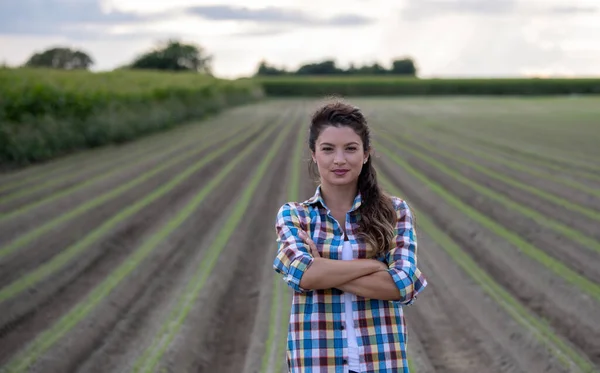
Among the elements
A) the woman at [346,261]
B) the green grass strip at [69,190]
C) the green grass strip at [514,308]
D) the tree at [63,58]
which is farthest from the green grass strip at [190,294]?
the tree at [63,58]

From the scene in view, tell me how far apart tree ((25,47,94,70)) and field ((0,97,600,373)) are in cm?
4004

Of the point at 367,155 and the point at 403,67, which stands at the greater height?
the point at 367,155

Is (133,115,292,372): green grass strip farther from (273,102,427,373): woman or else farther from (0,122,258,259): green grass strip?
(273,102,427,373): woman

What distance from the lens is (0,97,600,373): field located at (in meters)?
6.79

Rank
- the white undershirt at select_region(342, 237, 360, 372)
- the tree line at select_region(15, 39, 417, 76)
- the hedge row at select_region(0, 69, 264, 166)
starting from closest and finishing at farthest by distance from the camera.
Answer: the white undershirt at select_region(342, 237, 360, 372)
the hedge row at select_region(0, 69, 264, 166)
the tree line at select_region(15, 39, 417, 76)

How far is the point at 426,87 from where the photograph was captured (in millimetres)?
68625

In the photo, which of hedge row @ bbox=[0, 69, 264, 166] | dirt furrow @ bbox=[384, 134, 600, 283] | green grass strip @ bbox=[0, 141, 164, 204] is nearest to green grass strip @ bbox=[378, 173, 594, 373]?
dirt furrow @ bbox=[384, 134, 600, 283]

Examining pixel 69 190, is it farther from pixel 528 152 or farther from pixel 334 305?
pixel 334 305

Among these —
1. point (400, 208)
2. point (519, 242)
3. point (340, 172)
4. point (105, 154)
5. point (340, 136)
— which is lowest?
point (105, 154)

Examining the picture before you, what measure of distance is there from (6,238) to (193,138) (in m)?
13.4

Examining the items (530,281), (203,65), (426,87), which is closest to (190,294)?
(530,281)

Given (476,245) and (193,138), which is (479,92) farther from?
(476,245)

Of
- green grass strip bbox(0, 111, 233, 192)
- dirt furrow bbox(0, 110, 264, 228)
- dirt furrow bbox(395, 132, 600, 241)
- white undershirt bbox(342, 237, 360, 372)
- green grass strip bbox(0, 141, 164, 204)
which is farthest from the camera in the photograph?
green grass strip bbox(0, 111, 233, 192)

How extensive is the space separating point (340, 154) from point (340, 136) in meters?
0.07
